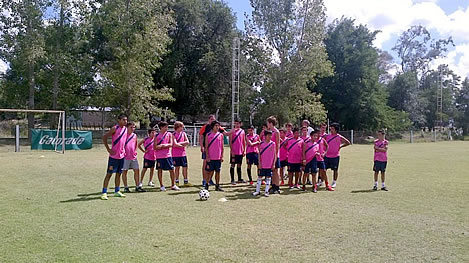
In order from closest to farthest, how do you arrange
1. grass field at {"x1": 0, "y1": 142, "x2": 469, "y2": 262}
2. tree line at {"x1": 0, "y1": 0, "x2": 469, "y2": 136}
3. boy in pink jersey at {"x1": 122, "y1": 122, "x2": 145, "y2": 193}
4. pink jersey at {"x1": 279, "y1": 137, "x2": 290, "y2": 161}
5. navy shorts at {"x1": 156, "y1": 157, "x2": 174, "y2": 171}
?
1. grass field at {"x1": 0, "y1": 142, "x2": 469, "y2": 262}
2. boy in pink jersey at {"x1": 122, "y1": 122, "x2": 145, "y2": 193}
3. navy shorts at {"x1": 156, "y1": 157, "x2": 174, "y2": 171}
4. pink jersey at {"x1": 279, "y1": 137, "x2": 290, "y2": 161}
5. tree line at {"x1": 0, "y1": 0, "x2": 469, "y2": 136}

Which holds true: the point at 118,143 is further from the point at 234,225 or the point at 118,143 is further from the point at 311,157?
the point at 311,157

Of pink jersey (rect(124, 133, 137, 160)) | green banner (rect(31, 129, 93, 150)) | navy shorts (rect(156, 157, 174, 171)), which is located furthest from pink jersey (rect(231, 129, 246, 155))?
green banner (rect(31, 129, 93, 150))

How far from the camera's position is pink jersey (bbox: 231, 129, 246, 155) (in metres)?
11.6

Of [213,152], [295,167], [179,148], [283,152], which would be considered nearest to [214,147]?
[213,152]

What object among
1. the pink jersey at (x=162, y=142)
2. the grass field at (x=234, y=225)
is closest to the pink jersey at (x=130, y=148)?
the pink jersey at (x=162, y=142)

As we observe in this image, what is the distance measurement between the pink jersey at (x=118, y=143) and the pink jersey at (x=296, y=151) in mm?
4365

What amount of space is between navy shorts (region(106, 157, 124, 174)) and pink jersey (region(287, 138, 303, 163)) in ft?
14.4

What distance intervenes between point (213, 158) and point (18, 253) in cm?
543

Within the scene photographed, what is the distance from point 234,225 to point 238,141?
16.0 feet

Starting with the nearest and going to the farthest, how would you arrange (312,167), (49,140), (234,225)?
(234,225), (312,167), (49,140)

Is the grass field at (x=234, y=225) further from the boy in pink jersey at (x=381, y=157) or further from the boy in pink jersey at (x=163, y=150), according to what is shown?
the boy in pink jersey at (x=163, y=150)

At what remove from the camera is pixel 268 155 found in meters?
9.80

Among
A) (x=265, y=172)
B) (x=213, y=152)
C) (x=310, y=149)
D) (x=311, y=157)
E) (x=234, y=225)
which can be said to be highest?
(x=310, y=149)

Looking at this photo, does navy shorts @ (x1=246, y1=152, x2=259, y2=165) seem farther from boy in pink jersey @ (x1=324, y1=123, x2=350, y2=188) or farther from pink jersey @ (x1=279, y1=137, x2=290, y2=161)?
boy in pink jersey @ (x1=324, y1=123, x2=350, y2=188)
